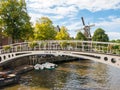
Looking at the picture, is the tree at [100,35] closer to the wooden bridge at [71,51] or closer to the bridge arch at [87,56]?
the wooden bridge at [71,51]

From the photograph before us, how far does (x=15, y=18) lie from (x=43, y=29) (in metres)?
12.1

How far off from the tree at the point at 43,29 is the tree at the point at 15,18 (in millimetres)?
9244

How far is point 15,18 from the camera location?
52.8 meters

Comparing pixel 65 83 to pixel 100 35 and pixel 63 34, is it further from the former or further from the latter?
pixel 100 35

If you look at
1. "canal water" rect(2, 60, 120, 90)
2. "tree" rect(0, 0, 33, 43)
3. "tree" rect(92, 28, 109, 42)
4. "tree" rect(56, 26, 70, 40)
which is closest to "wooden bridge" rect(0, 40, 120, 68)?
"canal water" rect(2, 60, 120, 90)

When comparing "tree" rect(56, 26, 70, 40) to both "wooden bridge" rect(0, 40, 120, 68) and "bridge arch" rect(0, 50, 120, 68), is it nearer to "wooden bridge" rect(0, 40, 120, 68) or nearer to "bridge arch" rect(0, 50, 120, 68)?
"wooden bridge" rect(0, 40, 120, 68)

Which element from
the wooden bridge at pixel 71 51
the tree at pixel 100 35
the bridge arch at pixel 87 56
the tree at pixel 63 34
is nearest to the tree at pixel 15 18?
the wooden bridge at pixel 71 51

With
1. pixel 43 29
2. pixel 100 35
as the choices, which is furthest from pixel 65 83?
pixel 100 35

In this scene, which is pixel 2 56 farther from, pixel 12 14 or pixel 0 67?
pixel 12 14

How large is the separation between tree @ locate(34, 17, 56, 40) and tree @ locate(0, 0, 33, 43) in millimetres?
9244

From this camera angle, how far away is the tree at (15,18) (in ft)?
171

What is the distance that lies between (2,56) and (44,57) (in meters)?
22.4

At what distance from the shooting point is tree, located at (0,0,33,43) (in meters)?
52.1

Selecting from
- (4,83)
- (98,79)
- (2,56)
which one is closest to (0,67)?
(2,56)
